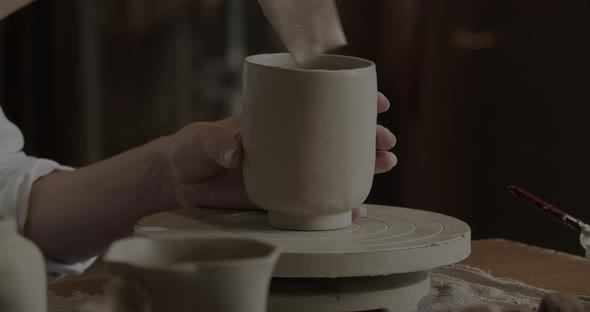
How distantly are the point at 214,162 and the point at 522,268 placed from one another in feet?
1.47

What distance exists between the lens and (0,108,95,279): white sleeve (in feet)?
5.04

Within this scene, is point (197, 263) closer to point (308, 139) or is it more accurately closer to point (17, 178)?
point (308, 139)

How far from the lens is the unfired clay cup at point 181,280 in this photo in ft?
2.11

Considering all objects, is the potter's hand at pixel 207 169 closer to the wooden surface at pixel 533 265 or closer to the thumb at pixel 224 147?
the thumb at pixel 224 147

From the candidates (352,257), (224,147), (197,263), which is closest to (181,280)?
(197,263)

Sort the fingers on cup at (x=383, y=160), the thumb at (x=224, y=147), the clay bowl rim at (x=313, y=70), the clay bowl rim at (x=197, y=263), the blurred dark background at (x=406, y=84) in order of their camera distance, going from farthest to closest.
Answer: the blurred dark background at (x=406, y=84), the fingers on cup at (x=383, y=160), the thumb at (x=224, y=147), the clay bowl rim at (x=313, y=70), the clay bowl rim at (x=197, y=263)

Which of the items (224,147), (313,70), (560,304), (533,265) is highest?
(313,70)

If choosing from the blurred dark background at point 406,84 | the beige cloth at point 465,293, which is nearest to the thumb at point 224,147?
the beige cloth at point 465,293

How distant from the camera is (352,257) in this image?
98 cm

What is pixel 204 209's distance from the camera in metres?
1.22

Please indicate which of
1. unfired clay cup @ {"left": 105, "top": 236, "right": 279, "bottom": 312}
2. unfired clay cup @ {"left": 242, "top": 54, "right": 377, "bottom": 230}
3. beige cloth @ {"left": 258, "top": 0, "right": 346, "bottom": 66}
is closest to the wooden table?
unfired clay cup @ {"left": 242, "top": 54, "right": 377, "bottom": 230}

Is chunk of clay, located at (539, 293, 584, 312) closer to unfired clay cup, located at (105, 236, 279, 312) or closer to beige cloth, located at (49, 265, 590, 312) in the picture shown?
beige cloth, located at (49, 265, 590, 312)

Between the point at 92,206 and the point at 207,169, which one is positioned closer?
the point at 207,169

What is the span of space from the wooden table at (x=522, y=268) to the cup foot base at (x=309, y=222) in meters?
0.26
